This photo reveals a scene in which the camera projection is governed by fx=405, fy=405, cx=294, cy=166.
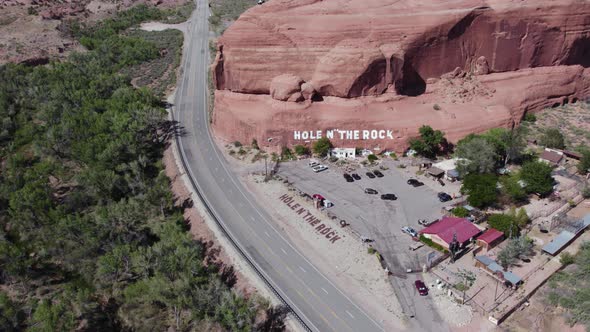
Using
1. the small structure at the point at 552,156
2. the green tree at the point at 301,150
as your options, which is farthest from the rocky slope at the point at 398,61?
the small structure at the point at 552,156

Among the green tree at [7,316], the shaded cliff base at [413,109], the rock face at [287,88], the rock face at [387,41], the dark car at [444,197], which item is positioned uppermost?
the rock face at [387,41]

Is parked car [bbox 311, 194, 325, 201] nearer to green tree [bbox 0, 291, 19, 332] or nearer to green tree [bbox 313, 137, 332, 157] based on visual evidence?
green tree [bbox 313, 137, 332, 157]

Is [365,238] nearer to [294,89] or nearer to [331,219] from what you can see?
[331,219]

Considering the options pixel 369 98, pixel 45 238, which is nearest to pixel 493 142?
pixel 369 98

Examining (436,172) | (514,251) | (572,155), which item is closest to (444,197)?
(436,172)

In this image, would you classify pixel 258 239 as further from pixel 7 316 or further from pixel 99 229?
pixel 7 316

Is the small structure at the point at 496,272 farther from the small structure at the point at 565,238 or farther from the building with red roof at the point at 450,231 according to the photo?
the small structure at the point at 565,238
